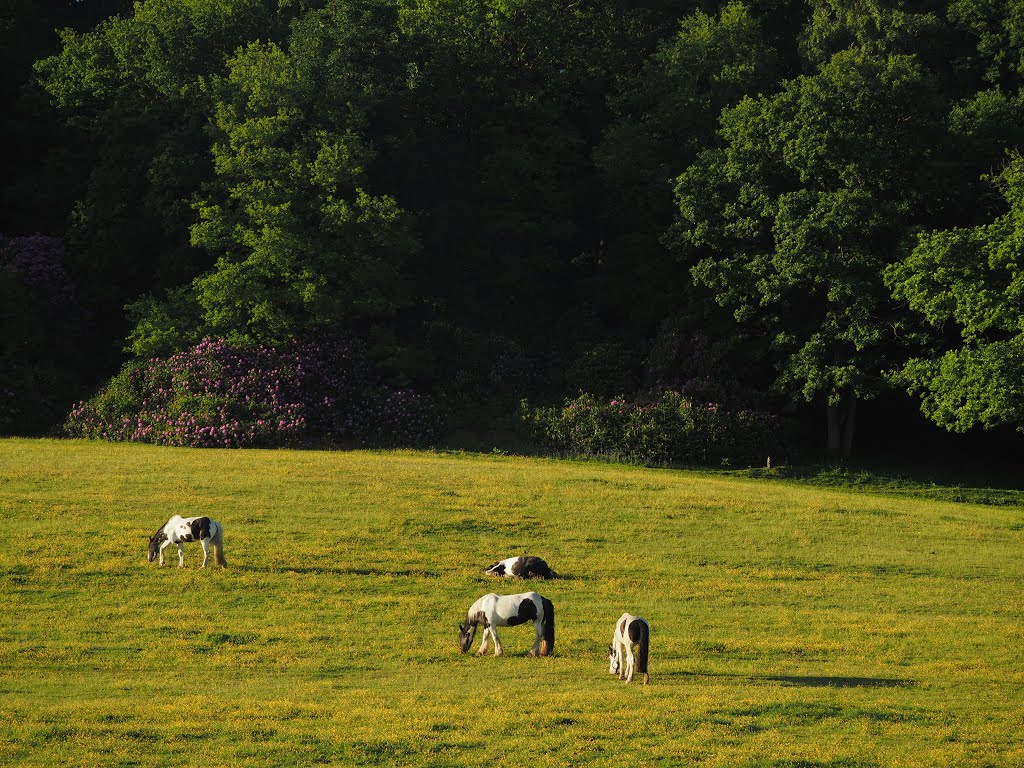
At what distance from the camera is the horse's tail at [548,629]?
16844 mm

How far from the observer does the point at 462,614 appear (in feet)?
64.5

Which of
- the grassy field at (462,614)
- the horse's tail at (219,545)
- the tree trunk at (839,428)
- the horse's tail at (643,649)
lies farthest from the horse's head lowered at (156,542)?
the tree trunk at (839,428)

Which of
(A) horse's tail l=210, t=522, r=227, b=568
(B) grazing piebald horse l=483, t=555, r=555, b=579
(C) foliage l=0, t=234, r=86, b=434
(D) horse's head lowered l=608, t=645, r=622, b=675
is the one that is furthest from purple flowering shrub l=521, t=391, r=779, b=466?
(D) horse's head lowered l=608, t=645, r=622, b=675

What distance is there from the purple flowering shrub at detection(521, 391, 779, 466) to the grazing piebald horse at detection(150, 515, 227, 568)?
21.8m

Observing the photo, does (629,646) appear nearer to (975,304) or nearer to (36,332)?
(975,304)

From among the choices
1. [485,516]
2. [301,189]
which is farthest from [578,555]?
[301,189]

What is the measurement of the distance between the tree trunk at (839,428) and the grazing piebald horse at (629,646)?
3197 centimetres

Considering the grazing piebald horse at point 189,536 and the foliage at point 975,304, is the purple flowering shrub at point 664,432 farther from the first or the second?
the grazing piebald horse at point 189,536

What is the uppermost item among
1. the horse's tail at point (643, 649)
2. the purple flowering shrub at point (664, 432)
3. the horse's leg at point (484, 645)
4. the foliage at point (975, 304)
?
the foliage at point (975, 304)

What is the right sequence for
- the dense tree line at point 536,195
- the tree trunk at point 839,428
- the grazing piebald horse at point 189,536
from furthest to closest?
the tree trunk at point 839,428 < the dense tree line at point 536,195 < the grazing piebald horse at point 189,536

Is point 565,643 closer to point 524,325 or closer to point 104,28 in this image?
point 524,325

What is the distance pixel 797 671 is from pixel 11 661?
10747 mm

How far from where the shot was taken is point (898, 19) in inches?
1762

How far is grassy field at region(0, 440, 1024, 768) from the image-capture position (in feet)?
43.4
